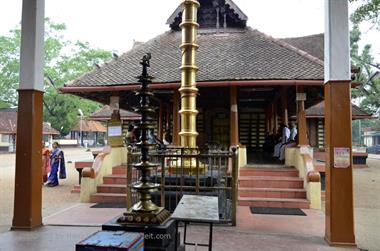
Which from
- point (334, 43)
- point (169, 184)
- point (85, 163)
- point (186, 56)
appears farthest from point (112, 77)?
point (334, 43)

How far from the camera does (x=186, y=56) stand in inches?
276

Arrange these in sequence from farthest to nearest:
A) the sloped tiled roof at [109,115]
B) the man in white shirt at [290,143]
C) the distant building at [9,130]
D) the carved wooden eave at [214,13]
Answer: the distant building at [9,130] < the sloped tiled roof at [109,115] < the carved wooden eave at [214,13] < the man in white shirt at [290,143]

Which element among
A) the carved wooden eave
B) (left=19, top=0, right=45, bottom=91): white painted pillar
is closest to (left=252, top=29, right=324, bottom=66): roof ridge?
the carved wooden eave

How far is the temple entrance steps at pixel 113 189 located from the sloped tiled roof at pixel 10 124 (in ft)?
92.1

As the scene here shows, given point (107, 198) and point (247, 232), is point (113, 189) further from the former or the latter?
point (247, 232)

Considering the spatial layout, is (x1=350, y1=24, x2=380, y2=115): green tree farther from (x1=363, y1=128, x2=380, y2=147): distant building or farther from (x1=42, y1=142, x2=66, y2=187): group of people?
(x1=363, y1=128, x2=380, y2=147): distant building

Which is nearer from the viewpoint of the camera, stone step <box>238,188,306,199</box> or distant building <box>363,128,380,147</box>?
stone step <box>238,188,306,199</box>

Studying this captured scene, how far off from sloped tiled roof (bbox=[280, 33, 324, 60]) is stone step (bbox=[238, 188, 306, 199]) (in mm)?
9707

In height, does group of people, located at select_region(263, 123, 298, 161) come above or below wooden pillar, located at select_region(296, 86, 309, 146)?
below

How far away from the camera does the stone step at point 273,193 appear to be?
8.69 m

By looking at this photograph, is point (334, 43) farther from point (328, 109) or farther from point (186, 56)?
point (186, 56)

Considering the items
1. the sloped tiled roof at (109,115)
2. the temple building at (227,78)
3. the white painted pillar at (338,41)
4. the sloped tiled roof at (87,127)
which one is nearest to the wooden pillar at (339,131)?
the white painted pillar at (338,41)

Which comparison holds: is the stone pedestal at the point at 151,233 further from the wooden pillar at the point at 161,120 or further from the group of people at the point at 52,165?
the wooden pillar at the point at 161,120

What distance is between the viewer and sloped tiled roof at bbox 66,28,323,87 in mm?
10620
